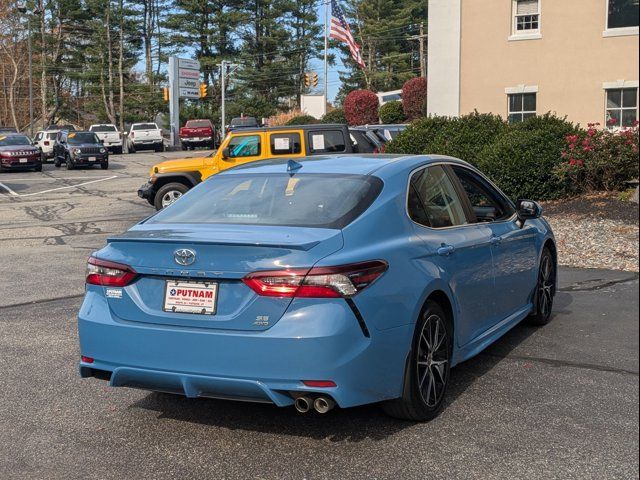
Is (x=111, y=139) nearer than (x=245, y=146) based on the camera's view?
No

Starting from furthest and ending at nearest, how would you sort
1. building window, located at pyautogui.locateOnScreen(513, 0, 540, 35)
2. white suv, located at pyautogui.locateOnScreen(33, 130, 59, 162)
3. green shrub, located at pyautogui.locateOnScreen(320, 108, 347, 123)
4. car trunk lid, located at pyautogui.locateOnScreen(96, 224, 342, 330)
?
1. green shrub, located at pyautogui.locateOnScreen(320, 108, 347, 123)
2. white suv, located at pyautogui.locateOnScreen(33, 130, 59, 162)
3. building window, located at pyautogui.locateOnScreen(513, 0, 540, 35)
4. car trunk lid, located at pyautogui.locateOnScreen(96, 224, 342, 330)

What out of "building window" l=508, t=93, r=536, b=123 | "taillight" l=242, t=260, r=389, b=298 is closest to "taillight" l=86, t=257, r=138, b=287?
"taillight" l=242, t=260, r=389, b=298

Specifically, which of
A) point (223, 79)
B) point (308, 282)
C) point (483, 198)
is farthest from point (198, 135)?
point (308, 282)

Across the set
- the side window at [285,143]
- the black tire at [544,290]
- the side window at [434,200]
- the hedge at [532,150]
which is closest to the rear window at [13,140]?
the side window at [285,143]

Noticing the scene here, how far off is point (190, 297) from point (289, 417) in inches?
44.1

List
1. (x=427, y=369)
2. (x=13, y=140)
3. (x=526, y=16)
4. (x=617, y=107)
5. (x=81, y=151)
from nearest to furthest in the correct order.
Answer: (x=427, y=369)
(x=617, y=107)
(x=526, y=16)
(x=81, y=151)
(x=13, y=140)

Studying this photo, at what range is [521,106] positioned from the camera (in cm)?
2630

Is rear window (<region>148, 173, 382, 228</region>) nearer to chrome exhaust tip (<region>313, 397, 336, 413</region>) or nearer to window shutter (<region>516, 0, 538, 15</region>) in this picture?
chrome exhaust tip (<region>313, 397, 336, 413</region>)

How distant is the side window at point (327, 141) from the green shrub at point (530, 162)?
2852mm

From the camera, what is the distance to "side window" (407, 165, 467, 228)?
16.3 feet

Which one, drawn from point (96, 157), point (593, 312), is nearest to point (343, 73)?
point (96, 157)

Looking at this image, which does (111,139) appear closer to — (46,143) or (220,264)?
(46,143)

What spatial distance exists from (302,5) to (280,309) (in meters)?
71.7

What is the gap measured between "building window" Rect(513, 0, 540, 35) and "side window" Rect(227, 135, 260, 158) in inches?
521
